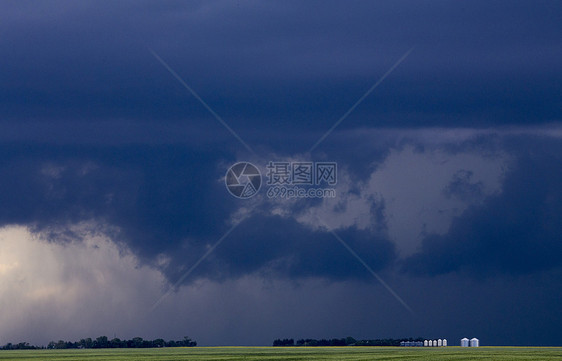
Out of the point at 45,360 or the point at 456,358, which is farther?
the point at 45,360

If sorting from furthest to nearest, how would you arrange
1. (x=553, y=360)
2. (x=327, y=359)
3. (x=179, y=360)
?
(x=179, y=360) < (x=327, y=359) < (x=553, y=360)

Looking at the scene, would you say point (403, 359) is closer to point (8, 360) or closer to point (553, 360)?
point (553, 360)

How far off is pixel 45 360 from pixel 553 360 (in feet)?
266

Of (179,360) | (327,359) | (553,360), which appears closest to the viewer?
(553,360)

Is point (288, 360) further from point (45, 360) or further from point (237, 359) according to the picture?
point (45, 360)

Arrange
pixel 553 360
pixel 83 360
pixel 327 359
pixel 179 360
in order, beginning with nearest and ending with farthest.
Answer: pixel 553 360, pixel 327 359, pixel 179 360, pixel 83 360

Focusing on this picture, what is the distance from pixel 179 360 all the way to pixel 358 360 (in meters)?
30.1

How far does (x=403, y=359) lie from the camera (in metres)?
117

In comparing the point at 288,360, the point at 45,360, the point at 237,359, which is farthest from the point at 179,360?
the point at 45,360

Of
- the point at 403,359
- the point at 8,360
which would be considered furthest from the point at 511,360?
the point at 8,360

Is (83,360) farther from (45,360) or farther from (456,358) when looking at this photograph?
(456,358)

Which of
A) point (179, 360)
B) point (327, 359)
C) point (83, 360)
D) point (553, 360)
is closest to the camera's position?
point (553, 360)

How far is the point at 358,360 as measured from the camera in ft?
382

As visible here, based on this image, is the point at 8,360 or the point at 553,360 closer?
the point at 553,360
